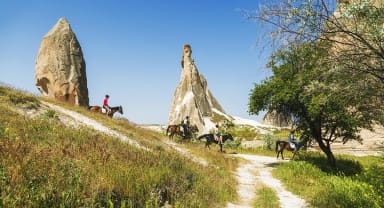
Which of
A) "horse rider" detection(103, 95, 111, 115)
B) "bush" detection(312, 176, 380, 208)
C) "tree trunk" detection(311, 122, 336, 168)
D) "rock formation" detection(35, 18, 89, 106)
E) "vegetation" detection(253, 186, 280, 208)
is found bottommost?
"vegetation" detection(253, 186, 280, 208)

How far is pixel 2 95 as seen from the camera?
2341cm

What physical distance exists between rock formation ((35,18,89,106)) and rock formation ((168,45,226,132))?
25005 mm

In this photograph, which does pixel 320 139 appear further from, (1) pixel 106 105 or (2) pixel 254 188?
(1) pixel 106 105

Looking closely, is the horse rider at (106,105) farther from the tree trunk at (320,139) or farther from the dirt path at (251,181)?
the tree trunk at (320,139)

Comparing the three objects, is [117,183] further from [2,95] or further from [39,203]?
[2,95]

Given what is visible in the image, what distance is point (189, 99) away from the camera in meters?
59.1

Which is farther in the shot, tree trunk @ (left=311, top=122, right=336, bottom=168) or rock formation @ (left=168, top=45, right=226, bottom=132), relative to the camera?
rock formation @ (left=168, top=45, right=226, bottom=132)

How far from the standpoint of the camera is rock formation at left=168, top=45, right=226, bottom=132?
58156 mm

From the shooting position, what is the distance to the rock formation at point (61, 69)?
109 ft

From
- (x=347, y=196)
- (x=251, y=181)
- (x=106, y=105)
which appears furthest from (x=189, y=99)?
(x=347, y=196)

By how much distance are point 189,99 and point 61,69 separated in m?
29.2

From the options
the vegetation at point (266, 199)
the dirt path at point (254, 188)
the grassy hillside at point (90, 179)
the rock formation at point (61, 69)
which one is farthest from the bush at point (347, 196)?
the rock formation at point (61, 69)

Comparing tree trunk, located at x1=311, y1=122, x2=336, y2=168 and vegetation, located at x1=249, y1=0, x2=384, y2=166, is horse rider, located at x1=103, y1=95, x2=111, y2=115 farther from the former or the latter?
vegetation, located at x1=249, y1=0, x2=384, y2=166

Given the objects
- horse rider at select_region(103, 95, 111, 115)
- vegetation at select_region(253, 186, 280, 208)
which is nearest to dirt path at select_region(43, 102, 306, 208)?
vegetation at select_region(253, 186, 280, 208)
